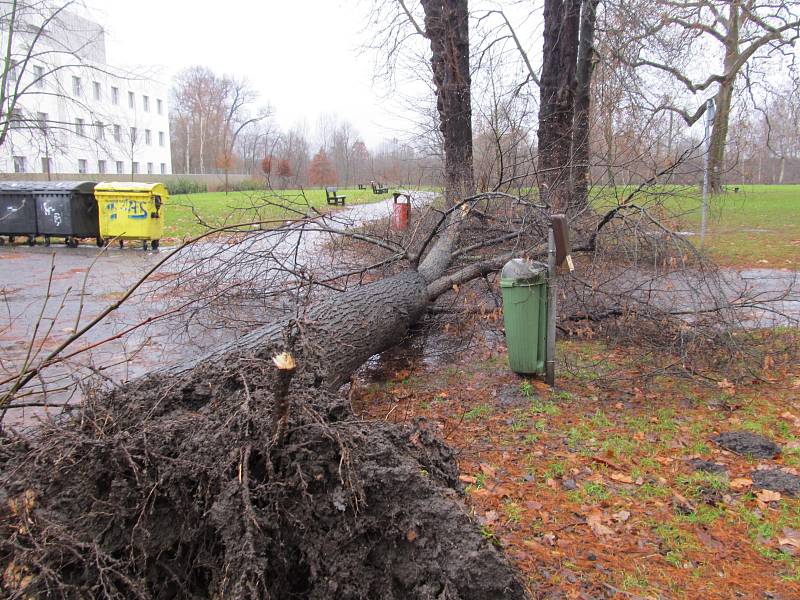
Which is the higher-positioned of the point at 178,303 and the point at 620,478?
the point at 178,303

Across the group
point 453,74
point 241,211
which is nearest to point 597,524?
point 241,211

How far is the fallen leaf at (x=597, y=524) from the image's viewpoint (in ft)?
10.2

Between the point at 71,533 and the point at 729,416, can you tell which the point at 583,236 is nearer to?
the point at 729,416

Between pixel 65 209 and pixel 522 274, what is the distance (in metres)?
13.2

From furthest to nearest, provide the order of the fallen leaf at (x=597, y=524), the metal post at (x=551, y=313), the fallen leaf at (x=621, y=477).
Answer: the metal post at (x=551, y=313), the fallen leaf at (x=621, y=477), the fallen leaf at (x=597, y=524)

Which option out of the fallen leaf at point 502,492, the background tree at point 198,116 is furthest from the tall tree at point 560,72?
the background tree at point 198,116

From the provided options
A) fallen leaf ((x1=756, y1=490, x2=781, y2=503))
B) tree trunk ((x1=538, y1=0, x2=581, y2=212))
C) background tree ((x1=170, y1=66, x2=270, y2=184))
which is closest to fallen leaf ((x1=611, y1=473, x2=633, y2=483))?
fallen leaf ((x1=756, y1=490, x2=781, y2=503))

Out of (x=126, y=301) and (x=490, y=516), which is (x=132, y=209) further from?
(x=490, y=516)

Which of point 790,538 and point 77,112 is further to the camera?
point 77,112

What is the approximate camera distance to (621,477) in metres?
3.69

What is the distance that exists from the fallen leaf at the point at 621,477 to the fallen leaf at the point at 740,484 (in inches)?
23.0

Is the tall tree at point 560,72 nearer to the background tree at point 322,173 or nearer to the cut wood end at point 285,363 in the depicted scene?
the cut wood end at point 285,363

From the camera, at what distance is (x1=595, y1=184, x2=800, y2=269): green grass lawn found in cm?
687

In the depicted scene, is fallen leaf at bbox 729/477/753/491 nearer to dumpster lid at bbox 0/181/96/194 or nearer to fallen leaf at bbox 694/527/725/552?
fallen leaf at bbox 694/527/725/552
